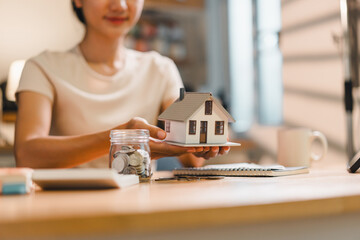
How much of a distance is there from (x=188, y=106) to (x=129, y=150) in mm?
177

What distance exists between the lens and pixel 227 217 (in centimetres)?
55

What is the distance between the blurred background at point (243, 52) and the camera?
7.02ft

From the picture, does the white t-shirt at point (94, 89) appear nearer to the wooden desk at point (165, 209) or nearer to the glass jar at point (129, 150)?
the glass jar at point (129, 150)

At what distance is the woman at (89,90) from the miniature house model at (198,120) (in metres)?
0.31

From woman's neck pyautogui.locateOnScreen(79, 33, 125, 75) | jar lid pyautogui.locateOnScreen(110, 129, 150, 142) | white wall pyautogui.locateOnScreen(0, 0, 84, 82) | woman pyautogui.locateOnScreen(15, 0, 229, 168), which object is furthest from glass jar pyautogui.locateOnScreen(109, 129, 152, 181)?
white wall pyautogui.locateOnScreen(0, 0, 84, 82)

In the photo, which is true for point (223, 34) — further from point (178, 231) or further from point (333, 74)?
point (178, 231)

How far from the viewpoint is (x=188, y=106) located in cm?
98

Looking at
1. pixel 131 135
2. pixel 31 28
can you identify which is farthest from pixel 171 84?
pixel 31 28

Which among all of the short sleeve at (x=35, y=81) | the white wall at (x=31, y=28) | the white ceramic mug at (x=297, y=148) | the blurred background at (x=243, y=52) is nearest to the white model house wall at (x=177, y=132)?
the white ceramic mug at (x=297, y=148)

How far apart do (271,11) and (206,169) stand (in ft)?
7.53

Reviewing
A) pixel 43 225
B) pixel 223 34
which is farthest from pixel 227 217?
pixel 223 34

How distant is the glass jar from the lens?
2.89ft

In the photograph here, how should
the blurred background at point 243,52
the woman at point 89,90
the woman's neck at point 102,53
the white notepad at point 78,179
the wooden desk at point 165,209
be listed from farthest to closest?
the blurred background at point 243,52, the woman's neck at point 102,53, the woman at point 89,90, the white notepad at point 78,179, the wooden desk at point 165,209

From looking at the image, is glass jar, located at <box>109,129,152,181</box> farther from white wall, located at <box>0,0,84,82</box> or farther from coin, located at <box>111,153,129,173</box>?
white wall, located at <box>0,0,84,82</box>
